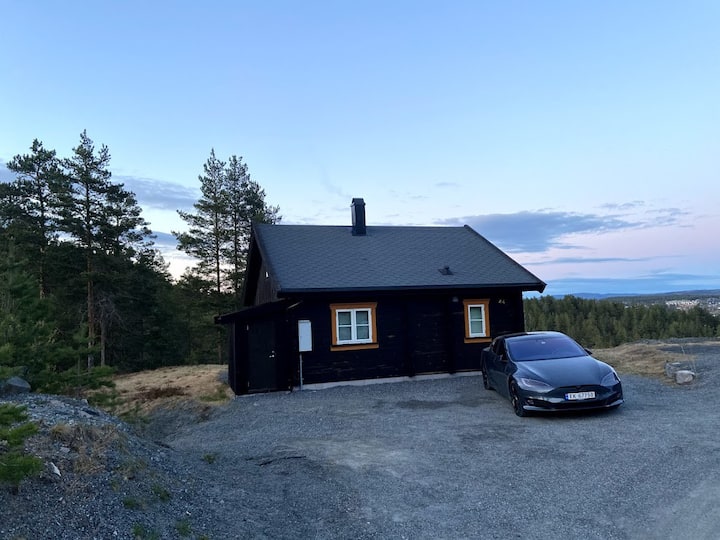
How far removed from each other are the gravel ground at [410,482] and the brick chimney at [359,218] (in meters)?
9.34

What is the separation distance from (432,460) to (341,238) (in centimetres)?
1132

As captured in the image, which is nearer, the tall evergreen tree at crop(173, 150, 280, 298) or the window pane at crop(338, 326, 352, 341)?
the window pane at crop(338, 326, 352, 341)

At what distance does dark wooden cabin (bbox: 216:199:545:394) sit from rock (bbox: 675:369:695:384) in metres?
4.61

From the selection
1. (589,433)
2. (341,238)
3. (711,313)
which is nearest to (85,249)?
(341,238)

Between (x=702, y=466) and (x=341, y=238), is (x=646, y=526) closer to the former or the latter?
(x=702, y=466)

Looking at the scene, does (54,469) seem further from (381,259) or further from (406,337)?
(381,259)

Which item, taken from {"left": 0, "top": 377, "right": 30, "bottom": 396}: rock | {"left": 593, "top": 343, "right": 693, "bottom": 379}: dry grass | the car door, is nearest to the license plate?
the car door

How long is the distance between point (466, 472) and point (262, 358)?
8672 millimetres

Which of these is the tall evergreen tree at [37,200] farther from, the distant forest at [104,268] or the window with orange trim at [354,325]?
the window with orange trim at [354,325]

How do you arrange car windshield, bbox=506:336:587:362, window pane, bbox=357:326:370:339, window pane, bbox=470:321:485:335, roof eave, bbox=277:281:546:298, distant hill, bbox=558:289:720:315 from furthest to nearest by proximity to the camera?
distant hill, bbox=558:289:720:315
window pane, bbox=470:321:485:335
window pane, bbox=357:326:370:339
roof eave, bbox=277:281:546:298
car windshield, bbox=506:336:587:362

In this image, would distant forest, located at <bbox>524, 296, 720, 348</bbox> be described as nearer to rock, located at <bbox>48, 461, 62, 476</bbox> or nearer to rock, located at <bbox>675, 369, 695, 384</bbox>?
rock, located at <bbox>675, 369, 695, 384</bbox>

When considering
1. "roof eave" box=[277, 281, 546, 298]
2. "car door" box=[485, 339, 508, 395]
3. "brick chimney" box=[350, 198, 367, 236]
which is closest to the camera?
"car door" box=[485, 339, 508, 395]

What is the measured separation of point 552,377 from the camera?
884 centimetres

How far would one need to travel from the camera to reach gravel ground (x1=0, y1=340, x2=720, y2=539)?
4.38 meters
